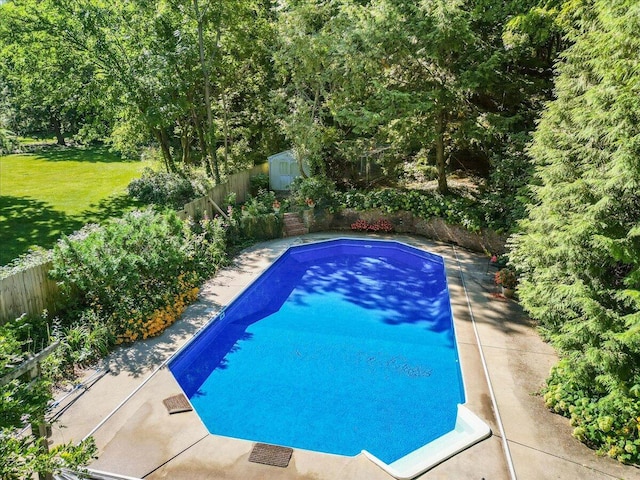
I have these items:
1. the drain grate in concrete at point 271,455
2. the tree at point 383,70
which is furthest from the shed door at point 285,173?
the drain grate in concrete at point 271,455

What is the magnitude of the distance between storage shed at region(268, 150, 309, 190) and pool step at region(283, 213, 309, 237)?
2.66m

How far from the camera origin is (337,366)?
7.99m

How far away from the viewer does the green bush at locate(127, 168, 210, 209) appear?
14.8 meters

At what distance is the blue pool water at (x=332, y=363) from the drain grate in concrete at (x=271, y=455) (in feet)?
1.79

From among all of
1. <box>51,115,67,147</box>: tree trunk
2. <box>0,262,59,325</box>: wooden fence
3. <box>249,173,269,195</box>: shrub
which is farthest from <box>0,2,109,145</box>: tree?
<box>51,115,67,147</box>: tree trunk

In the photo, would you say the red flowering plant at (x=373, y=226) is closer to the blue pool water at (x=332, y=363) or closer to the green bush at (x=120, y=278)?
the blue pool water at (x=332, y=363)

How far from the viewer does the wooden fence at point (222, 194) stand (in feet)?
41.9

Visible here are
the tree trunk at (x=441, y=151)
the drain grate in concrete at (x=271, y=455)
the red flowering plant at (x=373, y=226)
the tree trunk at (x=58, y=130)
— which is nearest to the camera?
the drain grate in concrete at (x=271, y=455)

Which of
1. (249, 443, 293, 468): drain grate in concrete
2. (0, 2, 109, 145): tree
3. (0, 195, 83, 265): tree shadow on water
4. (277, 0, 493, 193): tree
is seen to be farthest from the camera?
(0, 2, 109, 145): tree

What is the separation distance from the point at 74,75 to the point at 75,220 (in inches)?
187

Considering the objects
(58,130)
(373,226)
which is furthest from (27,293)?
(58,130)

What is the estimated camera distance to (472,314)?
916cm

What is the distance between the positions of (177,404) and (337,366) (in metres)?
2.89

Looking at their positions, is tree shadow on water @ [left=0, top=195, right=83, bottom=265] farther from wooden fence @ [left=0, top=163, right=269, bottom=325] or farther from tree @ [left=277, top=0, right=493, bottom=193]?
tree @ [left=277, top=0, right=493, bottom=193]
